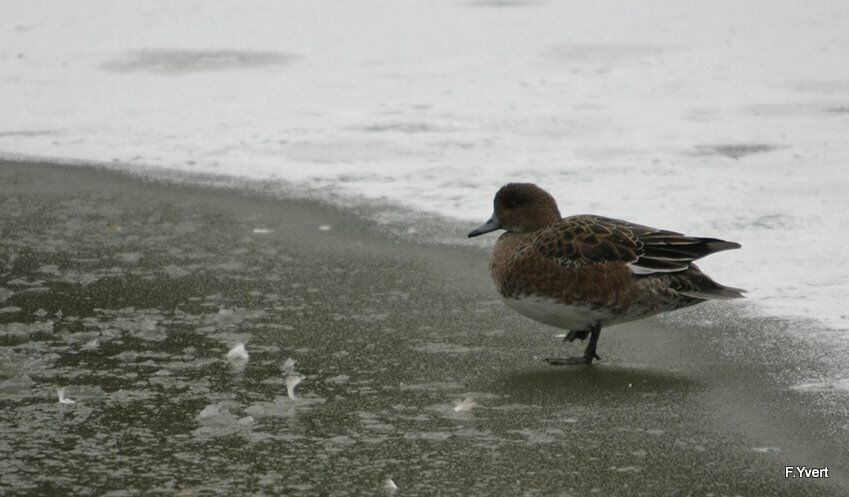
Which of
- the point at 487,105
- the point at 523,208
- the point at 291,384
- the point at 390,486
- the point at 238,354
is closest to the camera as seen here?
the point at 390,486

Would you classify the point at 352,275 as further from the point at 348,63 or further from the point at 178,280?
the point at 348,63

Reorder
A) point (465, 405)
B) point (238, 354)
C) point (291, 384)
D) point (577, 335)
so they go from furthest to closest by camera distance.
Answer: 1. point (577, 335)
2. point (238, 354)
3. point (291, 384)
4. point (465, 405)

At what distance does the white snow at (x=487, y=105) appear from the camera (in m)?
7.33

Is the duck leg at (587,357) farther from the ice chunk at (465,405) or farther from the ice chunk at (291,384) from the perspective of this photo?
the ice chunk at (291,384)

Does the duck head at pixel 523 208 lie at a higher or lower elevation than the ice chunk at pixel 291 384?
higher

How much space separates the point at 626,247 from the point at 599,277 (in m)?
0.21

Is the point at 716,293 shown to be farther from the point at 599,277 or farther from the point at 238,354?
the point at 238,354

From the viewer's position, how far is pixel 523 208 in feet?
18.7

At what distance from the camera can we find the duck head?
5.70 metres

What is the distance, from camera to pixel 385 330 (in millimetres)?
5445

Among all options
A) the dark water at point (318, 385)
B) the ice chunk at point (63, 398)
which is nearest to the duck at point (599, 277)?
the dark water at point (318, 385)

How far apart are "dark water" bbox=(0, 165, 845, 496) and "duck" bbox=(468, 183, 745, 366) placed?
0.60 feet

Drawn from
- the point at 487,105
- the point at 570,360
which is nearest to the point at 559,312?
the point at 570,360

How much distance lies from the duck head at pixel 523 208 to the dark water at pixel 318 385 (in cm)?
42
